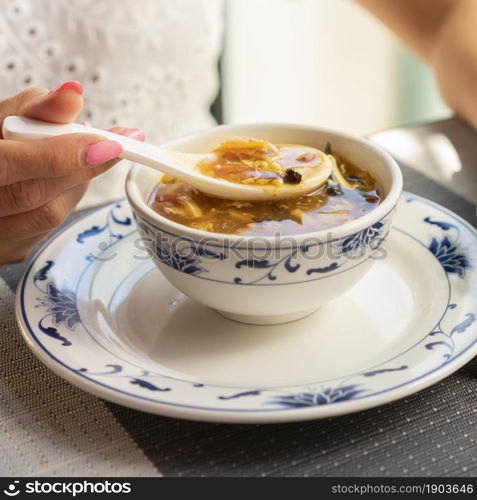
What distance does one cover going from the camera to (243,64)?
3.08 m

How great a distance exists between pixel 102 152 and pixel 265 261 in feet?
0.83

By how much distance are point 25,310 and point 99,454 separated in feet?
0.78

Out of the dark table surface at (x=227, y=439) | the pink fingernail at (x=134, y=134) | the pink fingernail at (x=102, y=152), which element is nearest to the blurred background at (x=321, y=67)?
the pink fingernail at (x=134, y=134)

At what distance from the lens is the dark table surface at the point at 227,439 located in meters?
0.70

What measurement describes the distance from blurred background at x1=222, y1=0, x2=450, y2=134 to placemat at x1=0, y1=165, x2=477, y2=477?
243 cm

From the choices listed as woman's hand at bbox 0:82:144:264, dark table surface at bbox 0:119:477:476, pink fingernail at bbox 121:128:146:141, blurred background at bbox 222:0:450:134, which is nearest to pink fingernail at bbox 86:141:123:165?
woman's hand at bbox 0:82:144:264

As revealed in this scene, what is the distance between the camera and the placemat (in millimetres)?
699

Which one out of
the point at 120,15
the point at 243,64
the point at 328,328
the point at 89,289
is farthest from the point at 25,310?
the point at 243,64

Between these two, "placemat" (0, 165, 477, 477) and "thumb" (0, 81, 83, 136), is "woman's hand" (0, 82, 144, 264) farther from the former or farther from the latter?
"placemat" (0, 165, 477, 477)

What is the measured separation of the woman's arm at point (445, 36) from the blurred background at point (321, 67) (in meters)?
1.32

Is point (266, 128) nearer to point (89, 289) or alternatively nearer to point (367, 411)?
point (89, 289)

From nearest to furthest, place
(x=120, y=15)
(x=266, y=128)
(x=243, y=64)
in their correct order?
(x=266, y=128)
(x=120, y=15)
(x=243, y=64)

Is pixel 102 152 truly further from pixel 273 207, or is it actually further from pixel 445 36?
pixel 445 36

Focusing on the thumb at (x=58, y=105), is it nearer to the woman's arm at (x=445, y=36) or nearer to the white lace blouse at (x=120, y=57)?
the white lace blouse at (x=120, y=57)
